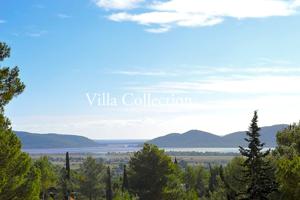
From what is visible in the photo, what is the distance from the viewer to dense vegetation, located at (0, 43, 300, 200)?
27109 mm

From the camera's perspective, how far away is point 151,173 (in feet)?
205

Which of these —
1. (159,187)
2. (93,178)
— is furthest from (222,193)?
(93,178)

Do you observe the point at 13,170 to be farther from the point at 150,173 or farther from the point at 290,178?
the point at 150,173

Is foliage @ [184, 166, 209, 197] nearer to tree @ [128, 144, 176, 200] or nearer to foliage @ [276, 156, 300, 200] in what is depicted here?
tree @ [128, 144, 176, 200]

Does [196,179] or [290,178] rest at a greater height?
[290,178]

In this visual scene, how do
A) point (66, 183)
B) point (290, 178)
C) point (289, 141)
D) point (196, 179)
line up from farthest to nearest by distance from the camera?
point (196, 179) < point (66, 183) < point (289, 141) < point (290, 178)

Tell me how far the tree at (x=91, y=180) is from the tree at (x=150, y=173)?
43496 mm

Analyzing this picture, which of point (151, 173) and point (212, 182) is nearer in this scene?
point (151, 173)

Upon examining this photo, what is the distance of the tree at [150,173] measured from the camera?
205 ft

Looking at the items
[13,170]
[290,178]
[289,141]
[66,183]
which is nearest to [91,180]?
[66,183]

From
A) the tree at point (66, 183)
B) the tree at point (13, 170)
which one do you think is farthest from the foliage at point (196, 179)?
the tree at point (13, 170)

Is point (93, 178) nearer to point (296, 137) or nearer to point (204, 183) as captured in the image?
point (204, 183)

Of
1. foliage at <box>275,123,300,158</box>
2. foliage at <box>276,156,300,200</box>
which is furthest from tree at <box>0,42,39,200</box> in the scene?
foliage at <box>275,123,300,158</box>

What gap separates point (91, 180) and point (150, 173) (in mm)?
45765
